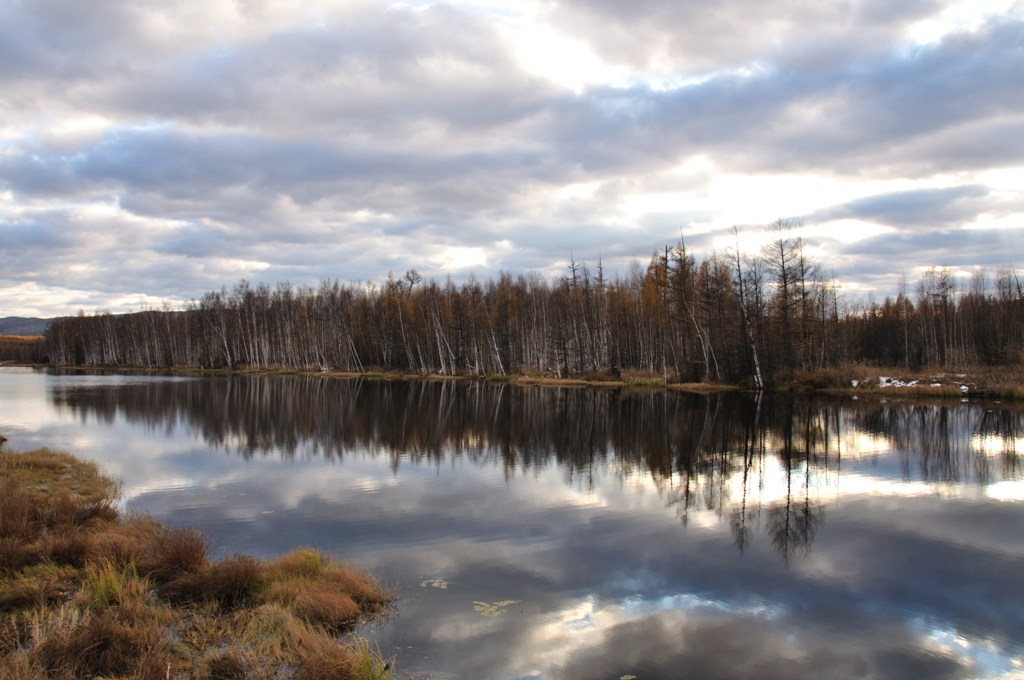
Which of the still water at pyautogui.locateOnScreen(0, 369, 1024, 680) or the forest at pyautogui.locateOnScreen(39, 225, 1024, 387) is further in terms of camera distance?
the forest at pyautogui.locateOnScreen(39, 225, 1024, 387)

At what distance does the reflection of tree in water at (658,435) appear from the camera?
18.6 meters

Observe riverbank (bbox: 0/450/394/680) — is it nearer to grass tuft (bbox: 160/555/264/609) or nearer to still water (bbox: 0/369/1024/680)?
grass tuft (bbox: 160/555/264/609)

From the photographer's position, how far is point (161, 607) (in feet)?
29.1

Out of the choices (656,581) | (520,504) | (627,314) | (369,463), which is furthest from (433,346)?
(656,581)

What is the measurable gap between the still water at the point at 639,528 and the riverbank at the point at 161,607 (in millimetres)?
1009

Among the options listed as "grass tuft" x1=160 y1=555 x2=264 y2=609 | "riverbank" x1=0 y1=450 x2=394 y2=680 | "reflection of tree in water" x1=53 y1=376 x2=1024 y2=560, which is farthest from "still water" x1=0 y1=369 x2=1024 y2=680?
"grass tuft" x1=160 y1=555 x2=264 y2=609

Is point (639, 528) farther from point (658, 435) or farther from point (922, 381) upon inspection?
point (922, 381)

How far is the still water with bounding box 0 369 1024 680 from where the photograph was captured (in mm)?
8734

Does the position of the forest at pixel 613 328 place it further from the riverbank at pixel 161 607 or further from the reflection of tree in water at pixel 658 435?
the riverbank at pixel 161 607

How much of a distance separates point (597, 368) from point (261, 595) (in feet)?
198

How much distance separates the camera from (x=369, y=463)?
Result: 22891mm

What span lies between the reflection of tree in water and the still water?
17 centimetres

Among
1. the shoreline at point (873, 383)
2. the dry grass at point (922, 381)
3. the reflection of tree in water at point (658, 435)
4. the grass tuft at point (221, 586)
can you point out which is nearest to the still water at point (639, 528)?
the reflection of tree in water at point (658, 435)

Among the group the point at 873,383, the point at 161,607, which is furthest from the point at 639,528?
the point at 873,383
